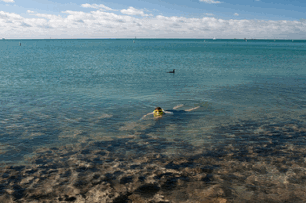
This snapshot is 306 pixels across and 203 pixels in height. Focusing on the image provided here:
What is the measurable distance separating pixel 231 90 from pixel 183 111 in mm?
11831

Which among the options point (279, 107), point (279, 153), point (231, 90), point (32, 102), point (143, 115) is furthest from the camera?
point (231, 90)

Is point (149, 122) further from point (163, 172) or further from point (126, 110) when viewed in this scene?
point (163, 172)

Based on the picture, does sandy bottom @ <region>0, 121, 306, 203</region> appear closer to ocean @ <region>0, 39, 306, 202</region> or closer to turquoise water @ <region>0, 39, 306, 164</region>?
ocean @ <region>0, 39, 306, 202</region>

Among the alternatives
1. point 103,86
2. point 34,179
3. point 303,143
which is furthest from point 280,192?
point 103,86

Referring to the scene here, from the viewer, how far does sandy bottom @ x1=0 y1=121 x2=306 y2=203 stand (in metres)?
8.38

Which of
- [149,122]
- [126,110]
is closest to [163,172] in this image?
[149,122]

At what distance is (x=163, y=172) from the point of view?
1005 centimetres

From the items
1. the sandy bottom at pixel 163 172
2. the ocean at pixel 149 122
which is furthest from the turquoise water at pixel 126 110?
the sandy bottom at pixel 163 172

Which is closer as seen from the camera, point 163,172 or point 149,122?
point 163,172

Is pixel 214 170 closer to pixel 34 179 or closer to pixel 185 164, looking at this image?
pixel 185 164

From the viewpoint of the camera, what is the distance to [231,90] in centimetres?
2920

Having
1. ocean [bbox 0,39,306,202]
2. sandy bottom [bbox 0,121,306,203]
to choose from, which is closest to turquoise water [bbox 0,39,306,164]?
ocean [bbox 0,39,306,202]

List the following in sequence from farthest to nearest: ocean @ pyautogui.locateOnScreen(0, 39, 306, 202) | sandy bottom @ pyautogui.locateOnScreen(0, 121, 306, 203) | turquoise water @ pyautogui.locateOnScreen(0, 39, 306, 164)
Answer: turquoise water @ pyautogui.locateOnScreen(0, 39, 306, 164) → ocean @ pyautogui.locateOnScreen(0, 39, 306, 202) → sandy bottom @ pyautogui.locateOnScreen(0, 121, 306, 203)

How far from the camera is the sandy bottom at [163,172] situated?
838cm
